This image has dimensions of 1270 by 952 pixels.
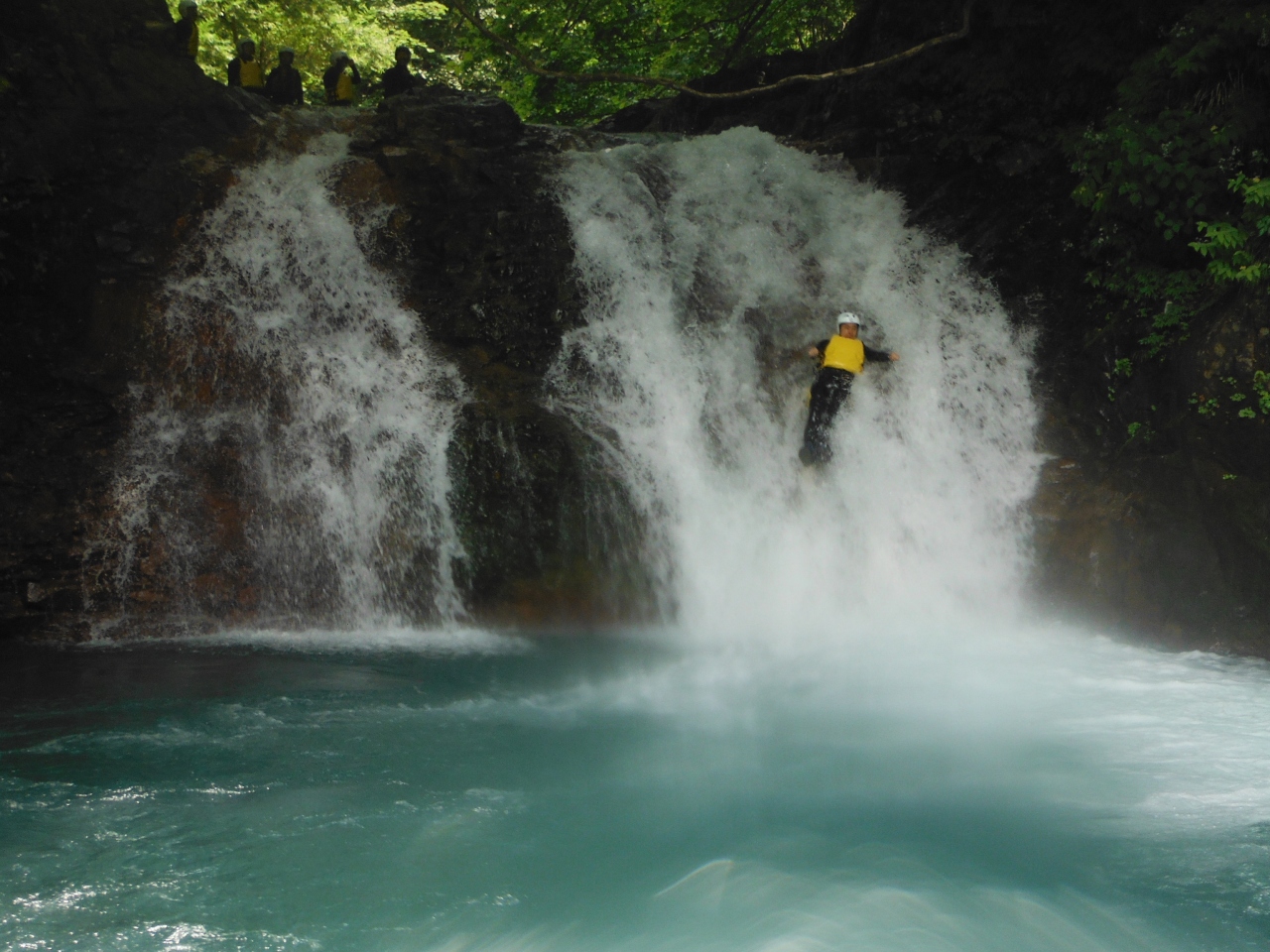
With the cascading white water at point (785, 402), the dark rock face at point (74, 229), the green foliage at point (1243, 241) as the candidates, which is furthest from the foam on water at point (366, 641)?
the green foliage at point (1243, 241)

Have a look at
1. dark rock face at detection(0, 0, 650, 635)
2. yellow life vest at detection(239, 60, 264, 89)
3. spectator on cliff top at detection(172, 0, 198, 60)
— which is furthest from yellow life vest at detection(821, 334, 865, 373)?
yellow life vest at detection(239, 60, 264, 89)

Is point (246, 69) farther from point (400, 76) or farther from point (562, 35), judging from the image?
point (562, 35)

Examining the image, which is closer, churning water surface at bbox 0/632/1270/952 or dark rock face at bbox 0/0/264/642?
churning water surface at bbox 0/632/1270/952

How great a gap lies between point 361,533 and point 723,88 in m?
9.40

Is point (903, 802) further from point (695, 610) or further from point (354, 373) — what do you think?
point (354, 373)

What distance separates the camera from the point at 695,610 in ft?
28.3

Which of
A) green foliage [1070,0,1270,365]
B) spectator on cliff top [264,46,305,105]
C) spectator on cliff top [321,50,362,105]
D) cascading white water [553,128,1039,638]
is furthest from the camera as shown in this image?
spectator on cliff top [321,50,362,105]

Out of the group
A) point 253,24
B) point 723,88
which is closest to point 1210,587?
point 723,88

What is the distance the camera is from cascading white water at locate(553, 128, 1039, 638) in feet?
29.2

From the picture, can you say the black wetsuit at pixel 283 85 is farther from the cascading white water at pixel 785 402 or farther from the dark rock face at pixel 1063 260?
the dark rock face at pixel 1063 260

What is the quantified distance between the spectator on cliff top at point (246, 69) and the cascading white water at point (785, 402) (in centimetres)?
498

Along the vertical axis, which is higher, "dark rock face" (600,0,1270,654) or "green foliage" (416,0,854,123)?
"green foliage" (416,0,854,123)

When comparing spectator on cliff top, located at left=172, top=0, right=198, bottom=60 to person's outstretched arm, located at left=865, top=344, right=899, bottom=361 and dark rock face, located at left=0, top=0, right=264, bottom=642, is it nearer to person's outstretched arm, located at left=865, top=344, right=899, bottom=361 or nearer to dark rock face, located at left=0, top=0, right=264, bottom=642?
dark rock face, located at left=0, top=0, right=264, bottom=642

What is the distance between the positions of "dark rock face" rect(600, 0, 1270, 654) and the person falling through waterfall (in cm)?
203
